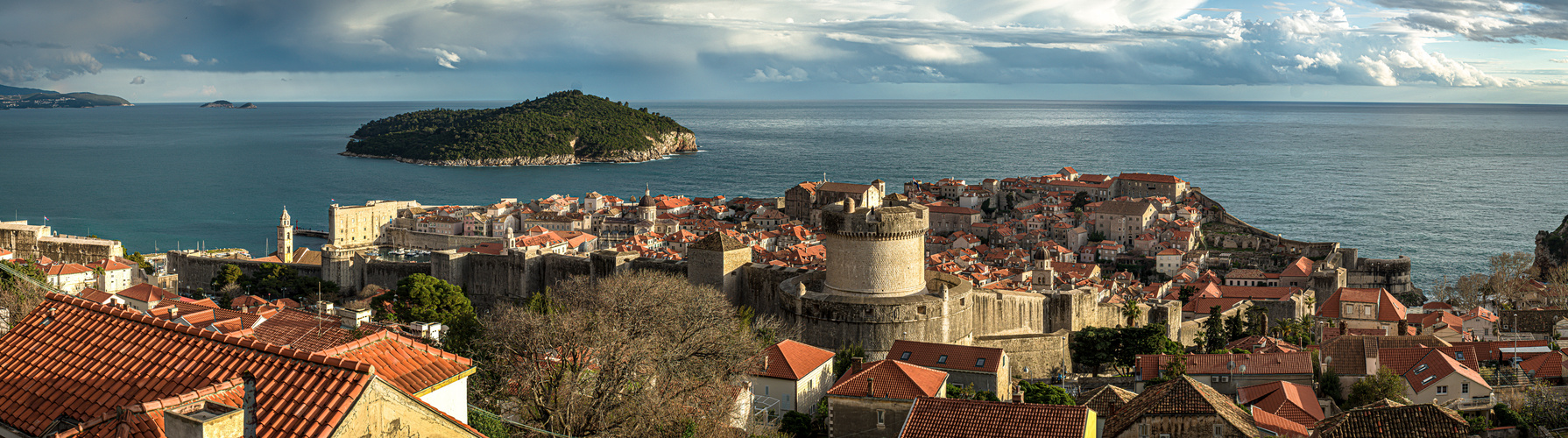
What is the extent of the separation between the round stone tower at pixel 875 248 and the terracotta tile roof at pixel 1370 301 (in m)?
14.6

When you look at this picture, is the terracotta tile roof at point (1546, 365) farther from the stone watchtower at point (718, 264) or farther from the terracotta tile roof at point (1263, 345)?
the stone watchtower at point (718, 264)

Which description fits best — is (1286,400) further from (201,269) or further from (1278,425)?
(201,269)

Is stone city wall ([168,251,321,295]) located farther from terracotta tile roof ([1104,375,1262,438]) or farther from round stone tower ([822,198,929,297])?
terracotta tile roof ([1104,375,1262,438])

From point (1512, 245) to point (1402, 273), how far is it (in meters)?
21.4

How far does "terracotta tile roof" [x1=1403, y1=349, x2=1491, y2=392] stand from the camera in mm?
17875

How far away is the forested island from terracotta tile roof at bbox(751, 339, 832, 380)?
11501cm

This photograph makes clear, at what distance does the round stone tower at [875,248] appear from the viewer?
67.1 ft

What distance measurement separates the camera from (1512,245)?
63.6m

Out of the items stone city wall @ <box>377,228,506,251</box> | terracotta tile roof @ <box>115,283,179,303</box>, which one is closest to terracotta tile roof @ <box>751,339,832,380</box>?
terracotta tile roof @ <box>115,283,179,303</box>

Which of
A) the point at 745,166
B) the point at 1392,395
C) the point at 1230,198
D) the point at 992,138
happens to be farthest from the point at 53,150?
the point at 1392,395

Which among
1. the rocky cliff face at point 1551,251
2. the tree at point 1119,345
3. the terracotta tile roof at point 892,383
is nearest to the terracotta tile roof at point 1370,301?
the tree at point 1119,345

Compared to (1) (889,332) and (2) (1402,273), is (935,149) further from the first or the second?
(1) (889,332)

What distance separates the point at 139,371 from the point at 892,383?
10736 millimetres

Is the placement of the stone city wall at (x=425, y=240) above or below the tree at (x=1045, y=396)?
below
